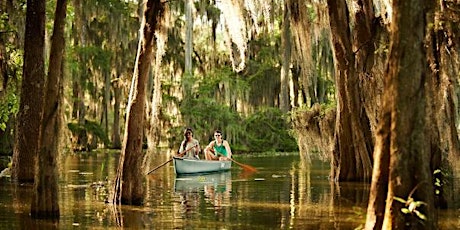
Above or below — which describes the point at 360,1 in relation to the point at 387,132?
above

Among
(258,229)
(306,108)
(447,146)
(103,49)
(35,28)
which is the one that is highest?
A: (103,49)

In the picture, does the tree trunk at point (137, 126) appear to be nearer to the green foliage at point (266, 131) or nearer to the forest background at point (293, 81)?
the forest background at point (293, 81)

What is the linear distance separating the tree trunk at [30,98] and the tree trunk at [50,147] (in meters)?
4.92

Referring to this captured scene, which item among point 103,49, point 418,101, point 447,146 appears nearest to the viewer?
point 418,101

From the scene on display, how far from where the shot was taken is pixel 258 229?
8.12m

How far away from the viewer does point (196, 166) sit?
727 inches

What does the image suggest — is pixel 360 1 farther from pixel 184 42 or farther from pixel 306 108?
pixel 184 42

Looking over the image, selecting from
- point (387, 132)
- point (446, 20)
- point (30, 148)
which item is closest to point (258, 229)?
point (387, 132)

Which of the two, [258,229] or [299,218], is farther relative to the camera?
[299,218]

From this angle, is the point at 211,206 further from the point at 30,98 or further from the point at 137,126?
the point at 30,98

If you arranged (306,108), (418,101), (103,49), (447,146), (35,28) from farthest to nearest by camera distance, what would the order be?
(103,49), (306,108), (35,28), (447,146), (418,101)

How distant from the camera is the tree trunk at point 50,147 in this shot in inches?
341

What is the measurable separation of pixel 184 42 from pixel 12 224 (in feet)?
99.0

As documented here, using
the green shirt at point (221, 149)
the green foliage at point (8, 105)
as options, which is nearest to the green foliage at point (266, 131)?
the green shirt at point (221, 149)
